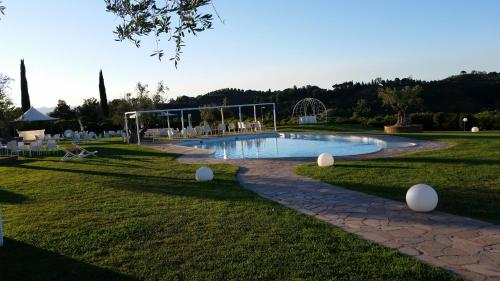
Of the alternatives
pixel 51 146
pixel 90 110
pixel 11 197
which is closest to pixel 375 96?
pixel 90 110

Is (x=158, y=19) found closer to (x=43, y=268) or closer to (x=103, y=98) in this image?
(x=43, y=268)

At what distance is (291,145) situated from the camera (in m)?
17.0

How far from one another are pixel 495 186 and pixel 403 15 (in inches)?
500

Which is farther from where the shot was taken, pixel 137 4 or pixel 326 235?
pixel 326 235

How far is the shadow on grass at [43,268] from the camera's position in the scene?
365cm

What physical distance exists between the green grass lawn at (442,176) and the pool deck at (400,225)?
39 cm

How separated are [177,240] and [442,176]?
4886 mm

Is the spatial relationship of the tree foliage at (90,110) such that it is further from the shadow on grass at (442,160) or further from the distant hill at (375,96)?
the shadow on grass at (442,160)

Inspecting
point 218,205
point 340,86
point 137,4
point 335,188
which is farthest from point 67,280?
point 340,86

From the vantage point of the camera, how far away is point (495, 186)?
642 cm

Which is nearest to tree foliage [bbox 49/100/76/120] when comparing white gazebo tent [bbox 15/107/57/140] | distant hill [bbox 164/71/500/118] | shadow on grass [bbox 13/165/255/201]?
distant hill [bbox 164/71/500/118]

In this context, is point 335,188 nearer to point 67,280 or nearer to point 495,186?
point 495,186

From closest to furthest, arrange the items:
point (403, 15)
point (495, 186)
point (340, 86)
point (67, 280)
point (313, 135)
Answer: point (67, 280)
point (495, 186)
point (403, 15)
point (313, 135)
point (340, 86)

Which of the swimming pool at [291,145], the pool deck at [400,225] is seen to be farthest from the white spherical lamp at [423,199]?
the swimming pool at [291,145]
